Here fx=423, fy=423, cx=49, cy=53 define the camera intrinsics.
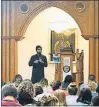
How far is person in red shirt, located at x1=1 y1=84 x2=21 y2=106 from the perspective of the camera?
3.25 metres

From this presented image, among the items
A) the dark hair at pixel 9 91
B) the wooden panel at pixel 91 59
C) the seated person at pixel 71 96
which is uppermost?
the wooden panel at pixel 91 59

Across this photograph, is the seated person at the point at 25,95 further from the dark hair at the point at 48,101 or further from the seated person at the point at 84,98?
the seated person at the point at 84,98

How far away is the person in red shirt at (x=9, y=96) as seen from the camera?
325cm

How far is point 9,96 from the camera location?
3398mm

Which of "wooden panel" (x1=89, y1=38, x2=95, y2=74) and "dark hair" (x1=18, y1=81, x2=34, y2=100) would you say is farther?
"wooden panel" (x1=89, y1=38, x2=95, y2=74)

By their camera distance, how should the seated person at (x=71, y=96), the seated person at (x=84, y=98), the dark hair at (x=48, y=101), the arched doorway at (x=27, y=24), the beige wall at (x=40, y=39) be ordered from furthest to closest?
the beige wall at (x=40, y=39), the arched doorway at (x=27, y=24), the seated person at (x=71, y=96), the seated person at (x=84, y=98), the dark hair at (x=48, y=101)

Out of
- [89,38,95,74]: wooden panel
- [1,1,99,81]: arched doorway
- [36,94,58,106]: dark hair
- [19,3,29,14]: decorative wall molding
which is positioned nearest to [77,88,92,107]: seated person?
[36,94,58,106]: dark hair

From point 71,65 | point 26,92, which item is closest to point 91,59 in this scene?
point 71,65

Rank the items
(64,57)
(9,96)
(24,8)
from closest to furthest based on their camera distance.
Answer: (9,96) < (64,57) < (24,8)

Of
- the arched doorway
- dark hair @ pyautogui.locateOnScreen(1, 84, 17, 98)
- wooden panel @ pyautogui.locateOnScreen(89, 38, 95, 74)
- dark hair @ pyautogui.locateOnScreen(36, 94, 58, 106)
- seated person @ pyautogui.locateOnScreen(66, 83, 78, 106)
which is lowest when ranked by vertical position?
seated person @ pyautogui.locateOnScreen(66, 83, 78, 106)

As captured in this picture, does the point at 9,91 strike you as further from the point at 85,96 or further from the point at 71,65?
the point at 71,65

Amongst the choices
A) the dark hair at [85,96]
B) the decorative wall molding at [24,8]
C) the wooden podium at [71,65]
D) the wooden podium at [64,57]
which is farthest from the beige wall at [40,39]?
the dark hair at [85,96]

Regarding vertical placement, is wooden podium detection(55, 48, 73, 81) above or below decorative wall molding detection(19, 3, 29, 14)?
below

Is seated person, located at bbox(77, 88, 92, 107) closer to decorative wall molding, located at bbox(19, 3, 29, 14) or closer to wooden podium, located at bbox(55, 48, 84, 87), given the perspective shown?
wooden podium, located at bbox(55, 48, 84, 87)
